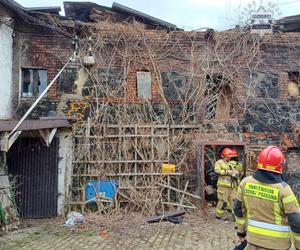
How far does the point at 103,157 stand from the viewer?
38.2 ft

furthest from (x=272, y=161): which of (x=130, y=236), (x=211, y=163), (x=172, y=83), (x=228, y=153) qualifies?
(x=172, y=83)

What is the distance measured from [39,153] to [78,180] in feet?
4.47

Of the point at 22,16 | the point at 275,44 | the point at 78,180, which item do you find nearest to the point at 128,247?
the point at 78,180

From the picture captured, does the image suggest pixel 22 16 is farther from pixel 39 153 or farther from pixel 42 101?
pixel 39 153

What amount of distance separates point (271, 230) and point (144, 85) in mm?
8343

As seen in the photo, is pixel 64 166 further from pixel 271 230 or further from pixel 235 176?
pixel 271 230

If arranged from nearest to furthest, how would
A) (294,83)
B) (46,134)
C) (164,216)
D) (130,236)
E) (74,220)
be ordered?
(130,236) → (74,220) → (46,134) → (164,216) → (294,83)

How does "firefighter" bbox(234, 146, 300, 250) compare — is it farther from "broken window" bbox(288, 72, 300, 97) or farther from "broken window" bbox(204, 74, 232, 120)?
"broken window" bbox(288, 72, 300, 97)

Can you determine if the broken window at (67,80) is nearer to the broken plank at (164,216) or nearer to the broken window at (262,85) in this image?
the broken plank at (164,216)

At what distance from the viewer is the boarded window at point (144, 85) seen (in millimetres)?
12305

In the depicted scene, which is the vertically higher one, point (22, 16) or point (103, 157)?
point (22, 16)

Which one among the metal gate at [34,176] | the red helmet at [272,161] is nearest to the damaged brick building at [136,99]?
the metal gate at [34,176]

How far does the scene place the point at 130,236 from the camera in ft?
28.8

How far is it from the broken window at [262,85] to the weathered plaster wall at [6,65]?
285 inches
